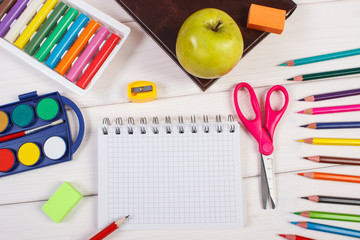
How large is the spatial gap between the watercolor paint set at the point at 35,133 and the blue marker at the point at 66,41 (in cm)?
7

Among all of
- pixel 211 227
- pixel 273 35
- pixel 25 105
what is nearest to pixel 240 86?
pixel 273 35

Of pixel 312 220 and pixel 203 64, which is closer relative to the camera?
pixel 203 64

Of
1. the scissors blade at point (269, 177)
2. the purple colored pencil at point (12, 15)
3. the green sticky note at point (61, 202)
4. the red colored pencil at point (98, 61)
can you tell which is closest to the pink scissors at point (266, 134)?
the scissors blade at point (269, 177)

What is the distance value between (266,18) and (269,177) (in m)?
0.34

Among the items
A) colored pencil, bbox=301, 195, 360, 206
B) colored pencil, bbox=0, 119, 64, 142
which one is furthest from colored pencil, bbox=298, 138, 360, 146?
colored pencil, bbox=0, 119, 64, 142

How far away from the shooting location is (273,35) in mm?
799

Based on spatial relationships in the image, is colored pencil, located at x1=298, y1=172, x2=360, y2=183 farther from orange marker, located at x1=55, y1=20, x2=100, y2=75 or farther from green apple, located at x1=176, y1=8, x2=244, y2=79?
orange marker, located at x1=55, y1=20, x2=100, y2=75

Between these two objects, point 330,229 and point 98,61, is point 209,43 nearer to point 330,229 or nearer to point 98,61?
point 98,61

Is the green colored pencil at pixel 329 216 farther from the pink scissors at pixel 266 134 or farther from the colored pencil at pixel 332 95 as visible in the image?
the colored pencil at pixel 332 95

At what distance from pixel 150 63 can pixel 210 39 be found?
230 millimetres

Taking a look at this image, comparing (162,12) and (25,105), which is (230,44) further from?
(25,105)

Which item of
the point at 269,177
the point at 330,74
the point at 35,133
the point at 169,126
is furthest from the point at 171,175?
the point at 330,74

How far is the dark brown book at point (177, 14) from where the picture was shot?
72 cm

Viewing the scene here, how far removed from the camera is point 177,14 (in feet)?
2.39
